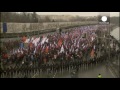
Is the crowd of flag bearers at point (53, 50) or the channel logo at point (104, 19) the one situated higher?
the channel logo at point (104, 19)

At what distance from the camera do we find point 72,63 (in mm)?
21125

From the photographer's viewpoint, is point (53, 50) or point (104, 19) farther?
point (53, 50)

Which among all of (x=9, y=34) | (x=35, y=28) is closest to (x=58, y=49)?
(x=35, y=28)

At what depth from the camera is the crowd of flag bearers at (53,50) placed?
21016mm

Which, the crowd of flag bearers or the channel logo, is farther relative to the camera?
the crowd of flag bearers

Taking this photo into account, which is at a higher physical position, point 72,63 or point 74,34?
point 74,34

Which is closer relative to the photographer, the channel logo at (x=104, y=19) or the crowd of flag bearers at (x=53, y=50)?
the channel logo at (x=104, y=19)

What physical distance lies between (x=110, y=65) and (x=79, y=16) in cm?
367

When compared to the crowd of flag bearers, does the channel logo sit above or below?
above

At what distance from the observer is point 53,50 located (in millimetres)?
21203

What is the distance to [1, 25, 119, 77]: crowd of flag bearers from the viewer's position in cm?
2102
